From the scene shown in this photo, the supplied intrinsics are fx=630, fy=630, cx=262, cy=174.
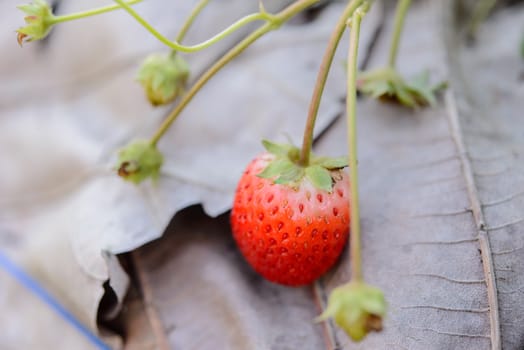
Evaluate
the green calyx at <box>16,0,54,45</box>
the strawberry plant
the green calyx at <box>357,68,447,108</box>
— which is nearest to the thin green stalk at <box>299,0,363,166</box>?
the strawberry plant

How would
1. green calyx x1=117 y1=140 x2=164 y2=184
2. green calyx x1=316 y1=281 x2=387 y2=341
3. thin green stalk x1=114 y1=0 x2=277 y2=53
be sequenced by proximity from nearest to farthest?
green calyx x1=316 y1=281 x2=387 y2=341, thin green stalk x1=114 y1=0 x2=277 y2=53, green calyx x1=117 y1=140 x2=164 y2=184

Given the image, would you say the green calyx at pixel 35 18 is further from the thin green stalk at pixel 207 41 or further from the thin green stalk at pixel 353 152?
A: the thin green stalk at pixel 353 152

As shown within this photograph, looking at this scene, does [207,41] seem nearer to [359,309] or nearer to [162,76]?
[162,76]

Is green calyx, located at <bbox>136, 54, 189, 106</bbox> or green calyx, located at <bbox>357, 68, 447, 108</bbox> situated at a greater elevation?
green calyx, located at <bbox>357, 68, 447, 108</bbox>

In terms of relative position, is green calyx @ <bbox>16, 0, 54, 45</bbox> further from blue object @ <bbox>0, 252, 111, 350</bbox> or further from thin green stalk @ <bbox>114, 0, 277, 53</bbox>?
blue object @ <bbox>0, 252, 111, 350</bbox>

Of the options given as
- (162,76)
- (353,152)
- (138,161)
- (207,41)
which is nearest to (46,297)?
(138,161)

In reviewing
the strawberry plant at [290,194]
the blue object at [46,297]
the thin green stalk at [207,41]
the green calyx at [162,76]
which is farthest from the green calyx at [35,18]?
the blue object at [46,297]
